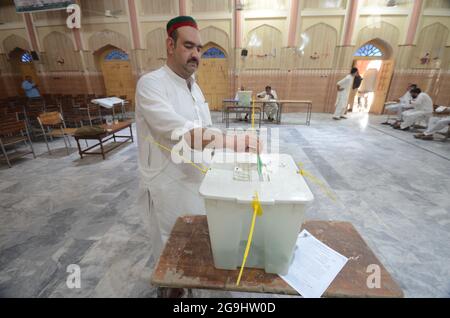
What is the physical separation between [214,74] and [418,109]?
24.3 feet

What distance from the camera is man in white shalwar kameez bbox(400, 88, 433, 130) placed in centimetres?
593

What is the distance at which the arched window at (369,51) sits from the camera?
8531 millimetres

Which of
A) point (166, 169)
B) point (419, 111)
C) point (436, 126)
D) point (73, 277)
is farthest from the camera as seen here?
point (419, 111)

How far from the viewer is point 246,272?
77 cm

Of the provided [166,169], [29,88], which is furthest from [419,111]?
[29,88]

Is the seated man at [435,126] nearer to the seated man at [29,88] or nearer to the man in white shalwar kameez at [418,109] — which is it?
the man in white shalwar kameez at [418,109]

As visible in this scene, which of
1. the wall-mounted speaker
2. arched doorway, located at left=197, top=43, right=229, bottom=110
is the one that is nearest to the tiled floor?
arched doorway, located at left=197, top=43, right=229, bottom=110

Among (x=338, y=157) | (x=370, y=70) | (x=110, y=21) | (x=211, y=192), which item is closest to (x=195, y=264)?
(x=211, y=192)

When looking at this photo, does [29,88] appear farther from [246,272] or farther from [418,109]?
[418,109]

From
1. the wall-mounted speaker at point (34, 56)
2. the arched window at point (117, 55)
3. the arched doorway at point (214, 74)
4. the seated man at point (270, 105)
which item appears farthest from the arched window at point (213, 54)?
the wall-mounted speaker at point (34, 56)

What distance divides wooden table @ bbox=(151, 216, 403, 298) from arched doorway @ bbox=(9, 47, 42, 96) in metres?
13.9

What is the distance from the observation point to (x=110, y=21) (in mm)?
8883

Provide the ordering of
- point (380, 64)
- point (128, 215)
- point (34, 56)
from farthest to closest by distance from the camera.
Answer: point (34, 56), point (380, 64), point (128, 215)

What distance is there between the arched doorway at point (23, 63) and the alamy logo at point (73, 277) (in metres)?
12.8
